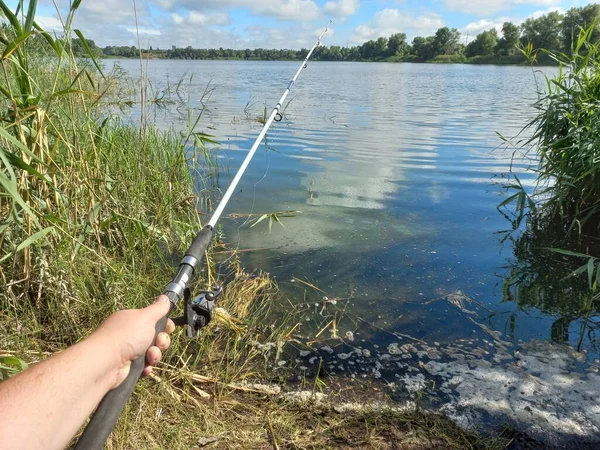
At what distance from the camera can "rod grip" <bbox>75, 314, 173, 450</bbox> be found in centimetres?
123

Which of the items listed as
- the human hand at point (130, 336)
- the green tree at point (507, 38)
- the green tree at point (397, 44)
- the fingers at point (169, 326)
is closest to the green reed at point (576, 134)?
the fingers at point (169, 326)

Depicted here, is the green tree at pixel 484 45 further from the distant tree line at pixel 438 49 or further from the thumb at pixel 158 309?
the thumb at pixel 158 309

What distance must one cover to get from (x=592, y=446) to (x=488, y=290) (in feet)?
6.27

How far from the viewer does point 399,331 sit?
141 inches

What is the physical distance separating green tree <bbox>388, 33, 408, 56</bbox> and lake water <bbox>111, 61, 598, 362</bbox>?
263ft

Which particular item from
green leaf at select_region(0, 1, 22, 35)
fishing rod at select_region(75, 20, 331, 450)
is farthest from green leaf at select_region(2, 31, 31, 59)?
fishing rod at select_region(75, 20, 331, 450)

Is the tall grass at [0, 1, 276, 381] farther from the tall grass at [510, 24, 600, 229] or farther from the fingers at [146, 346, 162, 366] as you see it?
the tall grass at [510, 24, 600, 229]

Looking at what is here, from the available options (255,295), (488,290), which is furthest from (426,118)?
(255,295)

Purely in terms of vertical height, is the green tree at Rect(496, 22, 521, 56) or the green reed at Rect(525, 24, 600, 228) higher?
the green tree at Rect(496, 22, 521, 56)

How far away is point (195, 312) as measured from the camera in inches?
73.6

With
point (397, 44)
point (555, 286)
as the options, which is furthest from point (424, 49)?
point (555, 286)

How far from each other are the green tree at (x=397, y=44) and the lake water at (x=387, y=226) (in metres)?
80.1

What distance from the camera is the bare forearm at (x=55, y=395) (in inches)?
41.9

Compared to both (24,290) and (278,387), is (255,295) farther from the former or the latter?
(24,290)
